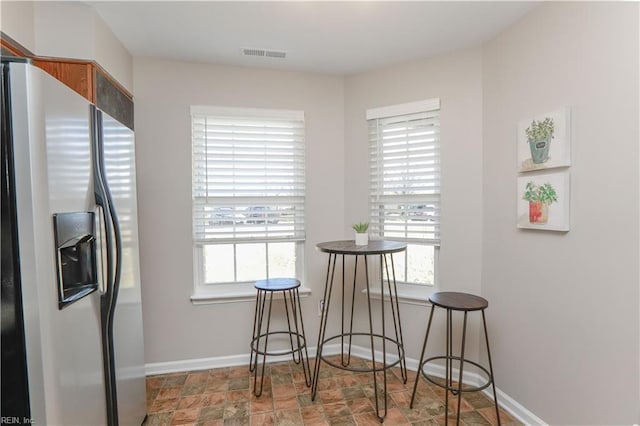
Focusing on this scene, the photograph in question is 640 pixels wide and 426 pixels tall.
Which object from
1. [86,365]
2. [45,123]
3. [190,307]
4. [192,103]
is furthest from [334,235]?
[45,123]

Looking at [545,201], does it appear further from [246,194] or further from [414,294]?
[246,194]

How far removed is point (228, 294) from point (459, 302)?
5.90 ft

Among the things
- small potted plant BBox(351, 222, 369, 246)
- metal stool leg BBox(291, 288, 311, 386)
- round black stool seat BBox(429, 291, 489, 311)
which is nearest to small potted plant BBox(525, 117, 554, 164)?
round black stool seat BBox(429, 291, 489, 311)

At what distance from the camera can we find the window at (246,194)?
2.66 meters

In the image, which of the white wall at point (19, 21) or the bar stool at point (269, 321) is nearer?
the white wall at point (19, 21)

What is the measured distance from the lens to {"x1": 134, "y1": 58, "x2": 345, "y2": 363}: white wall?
2.54 m

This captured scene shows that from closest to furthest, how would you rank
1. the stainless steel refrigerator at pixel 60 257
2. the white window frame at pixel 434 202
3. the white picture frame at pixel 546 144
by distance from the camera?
the stainless steel refrigerator at pixel 60 257
the white picture frame at pixel 546 144
the white window frame at pixel 434 202

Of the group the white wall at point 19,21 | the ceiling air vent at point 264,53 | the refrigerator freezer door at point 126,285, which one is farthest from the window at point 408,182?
the white wall at point 19,21

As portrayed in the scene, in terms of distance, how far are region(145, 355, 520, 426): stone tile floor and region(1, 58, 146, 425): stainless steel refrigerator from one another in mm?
586

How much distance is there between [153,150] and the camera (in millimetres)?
2541

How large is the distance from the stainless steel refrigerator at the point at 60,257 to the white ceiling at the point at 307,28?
853mm

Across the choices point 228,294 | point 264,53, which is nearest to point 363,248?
point 228,294

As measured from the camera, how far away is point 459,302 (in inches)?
77.6

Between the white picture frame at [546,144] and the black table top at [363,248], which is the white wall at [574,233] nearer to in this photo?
the white picture frame at [546,144]
